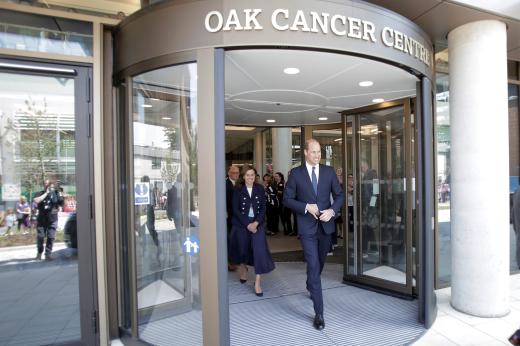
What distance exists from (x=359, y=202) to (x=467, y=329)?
1900 mm

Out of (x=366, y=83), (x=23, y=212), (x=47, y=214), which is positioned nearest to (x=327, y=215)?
(x=366, y=83)

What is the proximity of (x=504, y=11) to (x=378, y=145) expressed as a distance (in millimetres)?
1897

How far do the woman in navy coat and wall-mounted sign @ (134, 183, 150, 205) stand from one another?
156 cm

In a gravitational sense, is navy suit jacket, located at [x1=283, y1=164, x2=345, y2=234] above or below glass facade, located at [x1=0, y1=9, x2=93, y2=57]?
below

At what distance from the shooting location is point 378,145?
4.64m

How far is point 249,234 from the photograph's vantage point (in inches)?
181

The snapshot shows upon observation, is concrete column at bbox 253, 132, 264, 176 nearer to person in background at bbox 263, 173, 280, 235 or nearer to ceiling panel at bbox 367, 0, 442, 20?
person in background at bbox 263, 173, 280, 235

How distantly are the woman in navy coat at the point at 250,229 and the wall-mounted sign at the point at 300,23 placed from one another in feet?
7.33

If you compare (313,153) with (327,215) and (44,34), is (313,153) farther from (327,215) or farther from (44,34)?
(44,34)

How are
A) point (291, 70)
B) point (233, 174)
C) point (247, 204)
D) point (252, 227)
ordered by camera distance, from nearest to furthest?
point (291, 70), point (252, 227), point (247, 204), point (233, 174)

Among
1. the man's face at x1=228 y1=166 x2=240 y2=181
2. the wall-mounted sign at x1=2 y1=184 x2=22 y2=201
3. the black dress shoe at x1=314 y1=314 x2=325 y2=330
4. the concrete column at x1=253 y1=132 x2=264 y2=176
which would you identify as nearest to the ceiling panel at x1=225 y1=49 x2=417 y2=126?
the man's face at x1=228 y1=166 x2=240 y2=181

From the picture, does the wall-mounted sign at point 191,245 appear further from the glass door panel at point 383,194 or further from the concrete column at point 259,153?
the concrete column at point 259,153

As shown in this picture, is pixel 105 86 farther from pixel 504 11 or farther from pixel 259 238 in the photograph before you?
pixel 504 11

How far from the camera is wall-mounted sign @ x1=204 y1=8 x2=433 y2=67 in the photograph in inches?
101
